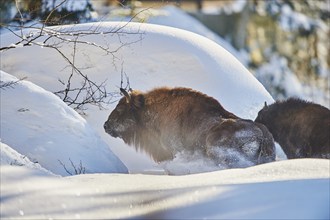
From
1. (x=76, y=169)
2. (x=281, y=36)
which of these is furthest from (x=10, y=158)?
(x=281, y=36)

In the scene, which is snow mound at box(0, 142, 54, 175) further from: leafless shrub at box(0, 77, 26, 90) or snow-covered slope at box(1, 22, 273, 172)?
snow-covered slope at box(1, 22, 273, 172)

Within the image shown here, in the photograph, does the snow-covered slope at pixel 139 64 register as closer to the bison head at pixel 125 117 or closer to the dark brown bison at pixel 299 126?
the bison head at pixel 125 117

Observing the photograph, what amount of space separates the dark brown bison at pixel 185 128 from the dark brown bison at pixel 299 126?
2.17 feet

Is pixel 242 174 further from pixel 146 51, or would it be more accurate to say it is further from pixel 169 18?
pixel 169 18

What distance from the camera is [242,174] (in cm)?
731

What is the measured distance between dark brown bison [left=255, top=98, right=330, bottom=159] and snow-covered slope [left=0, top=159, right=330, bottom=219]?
9.93ft

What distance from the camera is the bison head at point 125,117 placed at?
11.4 m

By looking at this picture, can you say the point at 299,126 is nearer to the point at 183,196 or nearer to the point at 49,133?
the point at 49,133

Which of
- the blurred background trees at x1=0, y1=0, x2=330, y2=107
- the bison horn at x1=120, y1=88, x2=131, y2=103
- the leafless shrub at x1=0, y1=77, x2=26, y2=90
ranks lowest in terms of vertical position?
the blurred background trees at x1=0, y1=0, x2=330, y2=107

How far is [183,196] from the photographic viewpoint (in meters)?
6.73

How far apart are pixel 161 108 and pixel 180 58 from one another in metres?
1.72

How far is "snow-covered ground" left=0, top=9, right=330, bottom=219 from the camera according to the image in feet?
21.6

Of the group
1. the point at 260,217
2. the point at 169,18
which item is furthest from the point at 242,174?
the point at 169,18

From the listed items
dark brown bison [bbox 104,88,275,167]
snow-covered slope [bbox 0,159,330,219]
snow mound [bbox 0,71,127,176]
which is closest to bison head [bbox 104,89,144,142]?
dark brown bison [bbox 104,88,275,167]
